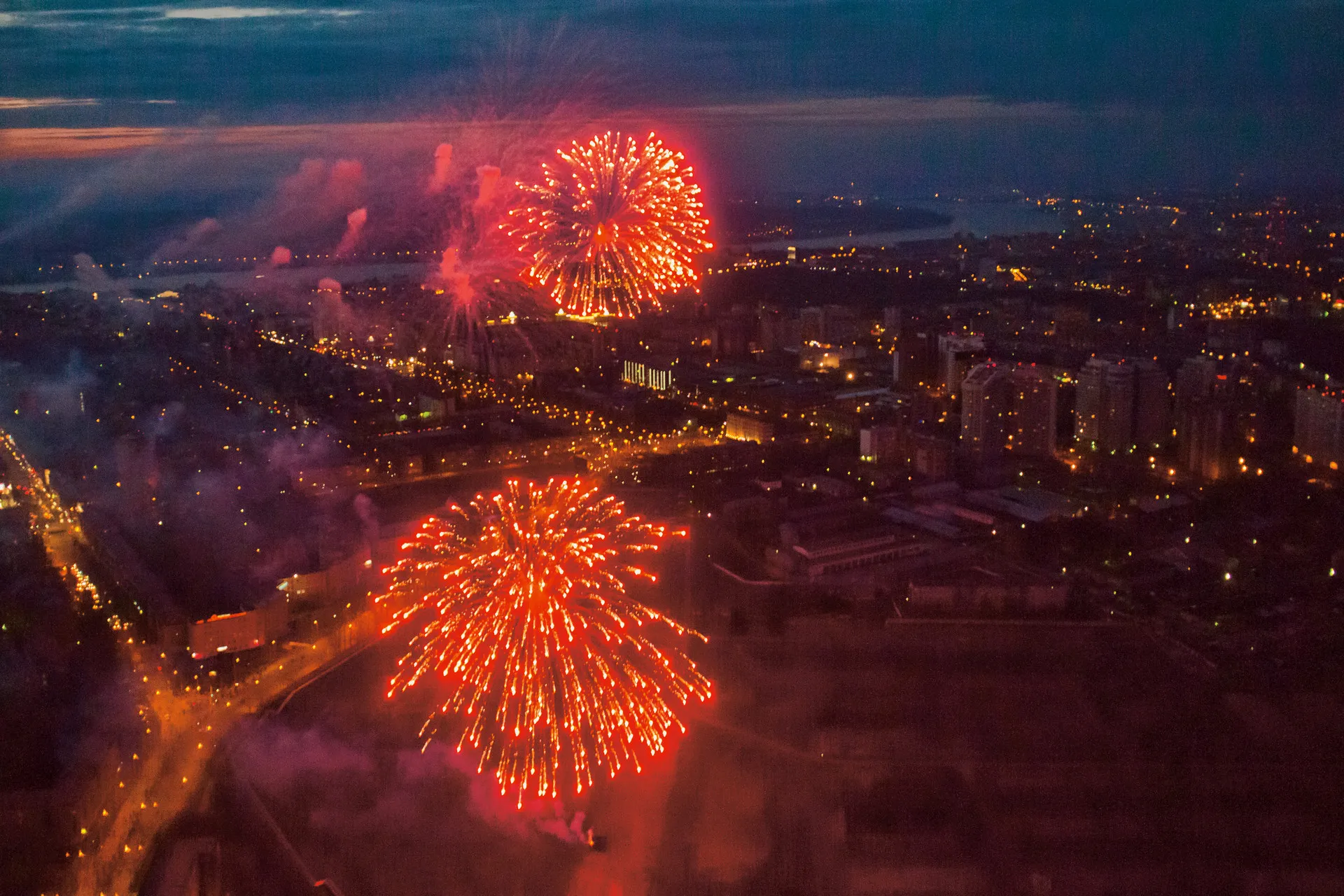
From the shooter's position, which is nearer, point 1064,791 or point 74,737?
point 1064,791

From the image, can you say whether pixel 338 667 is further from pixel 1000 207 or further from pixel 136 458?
pixel 1000 207

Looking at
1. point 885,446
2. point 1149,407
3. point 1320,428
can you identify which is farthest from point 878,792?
point 1149,407

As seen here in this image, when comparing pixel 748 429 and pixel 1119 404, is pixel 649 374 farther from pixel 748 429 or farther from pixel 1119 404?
pixel 1119 404

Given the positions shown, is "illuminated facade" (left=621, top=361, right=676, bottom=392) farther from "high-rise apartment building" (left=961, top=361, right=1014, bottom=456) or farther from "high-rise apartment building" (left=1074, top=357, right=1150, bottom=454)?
"high-rise apartment building" (left=1074, top=357, right=1150, bottom=454)

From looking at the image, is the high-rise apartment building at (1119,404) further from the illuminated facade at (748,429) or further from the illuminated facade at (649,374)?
the illuminated facade at (649,374)

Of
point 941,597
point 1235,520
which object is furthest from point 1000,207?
point 941,597

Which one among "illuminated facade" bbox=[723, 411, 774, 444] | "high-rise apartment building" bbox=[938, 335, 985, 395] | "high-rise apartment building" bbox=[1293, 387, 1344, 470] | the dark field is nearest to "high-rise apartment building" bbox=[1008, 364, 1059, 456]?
"high-rise apartment building" bbox=[938, 335, 985, 395]
